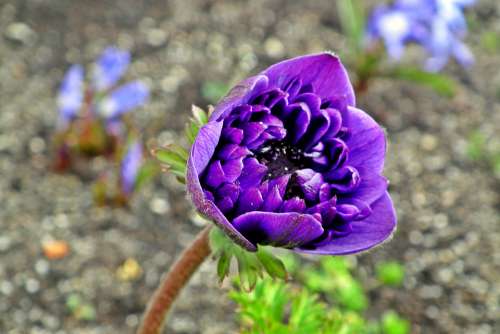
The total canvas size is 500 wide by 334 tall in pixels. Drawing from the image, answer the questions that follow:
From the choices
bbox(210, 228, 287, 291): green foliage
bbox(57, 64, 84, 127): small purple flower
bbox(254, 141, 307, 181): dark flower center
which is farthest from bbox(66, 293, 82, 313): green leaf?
bbox(254, 141, 307, 181): dark flower center

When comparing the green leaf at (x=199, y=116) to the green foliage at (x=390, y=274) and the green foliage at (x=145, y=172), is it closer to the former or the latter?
the green foliage at (x=145, y=172)

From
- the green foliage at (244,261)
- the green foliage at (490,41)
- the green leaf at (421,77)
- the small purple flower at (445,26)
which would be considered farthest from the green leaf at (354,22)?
the green foliage at (244,261)

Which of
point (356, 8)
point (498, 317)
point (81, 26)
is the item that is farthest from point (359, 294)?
point (81, 26)

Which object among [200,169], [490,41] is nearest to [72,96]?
[200,169]

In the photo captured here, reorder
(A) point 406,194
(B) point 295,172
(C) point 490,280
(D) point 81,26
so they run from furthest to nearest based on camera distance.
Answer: (D) point 81,26 < (A) point 406,194 < (C) point 490,280 < (B) point 295,172

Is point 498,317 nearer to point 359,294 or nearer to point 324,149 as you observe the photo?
point 359,294
